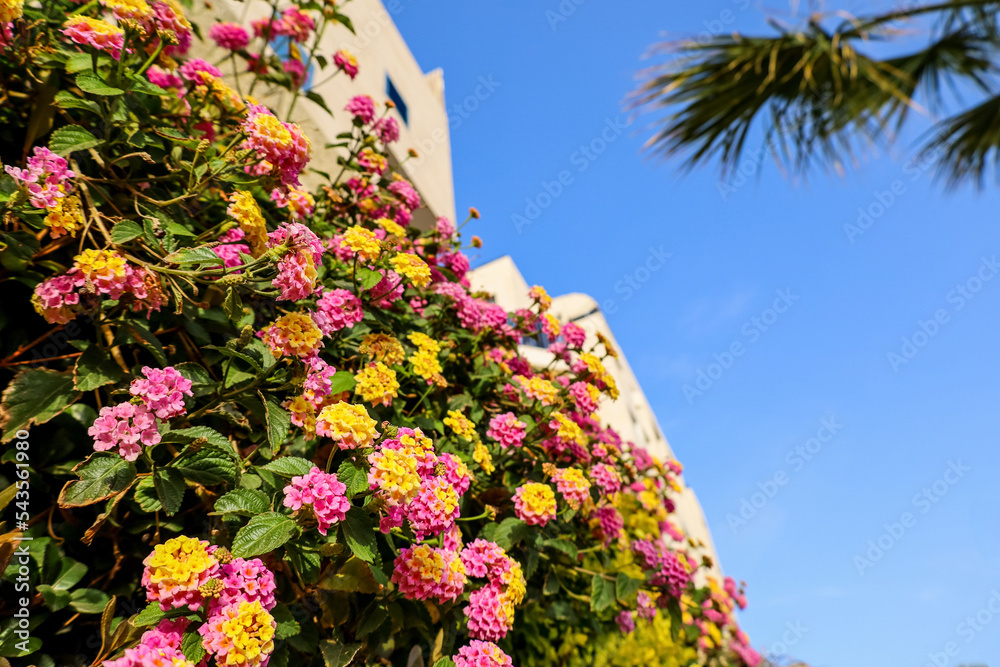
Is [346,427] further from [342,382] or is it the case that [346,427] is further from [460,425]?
[460,425]

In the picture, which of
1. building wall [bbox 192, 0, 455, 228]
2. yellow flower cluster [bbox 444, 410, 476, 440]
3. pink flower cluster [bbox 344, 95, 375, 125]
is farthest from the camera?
building wall [bbox 192, 0, 455, 228]

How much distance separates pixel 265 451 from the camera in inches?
45.6

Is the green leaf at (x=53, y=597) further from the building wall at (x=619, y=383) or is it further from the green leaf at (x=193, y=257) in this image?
the building wall at (x=619, y=383)

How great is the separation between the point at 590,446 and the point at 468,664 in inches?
41.7

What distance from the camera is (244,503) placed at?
3.24 ft

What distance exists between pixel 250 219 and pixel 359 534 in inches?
28.3

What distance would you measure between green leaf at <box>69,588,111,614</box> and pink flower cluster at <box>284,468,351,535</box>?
1.39 ft

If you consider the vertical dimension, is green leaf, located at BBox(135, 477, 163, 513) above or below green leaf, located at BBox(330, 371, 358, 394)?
below

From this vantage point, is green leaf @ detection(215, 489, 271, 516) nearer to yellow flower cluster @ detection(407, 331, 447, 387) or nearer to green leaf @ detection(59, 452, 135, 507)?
green leaf @ detection(59, 452, 135, 507)

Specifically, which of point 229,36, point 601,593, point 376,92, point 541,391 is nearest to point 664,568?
point 601,593

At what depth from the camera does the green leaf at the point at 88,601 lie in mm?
1001

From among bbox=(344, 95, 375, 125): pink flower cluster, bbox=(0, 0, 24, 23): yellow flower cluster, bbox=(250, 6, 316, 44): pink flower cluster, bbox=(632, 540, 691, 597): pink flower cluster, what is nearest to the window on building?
bbox=(250, 6, 316, 44): pink flower cluster

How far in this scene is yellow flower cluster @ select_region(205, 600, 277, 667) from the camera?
2.76 feet

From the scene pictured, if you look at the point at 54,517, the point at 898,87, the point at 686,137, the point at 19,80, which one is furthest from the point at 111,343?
the point at 898,87
